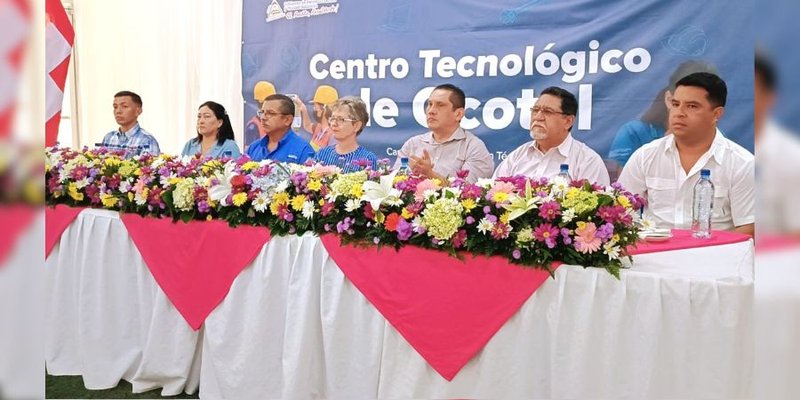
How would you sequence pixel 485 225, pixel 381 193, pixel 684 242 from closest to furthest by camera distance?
1. pixel 485 225
2. pixel 381 193
3. pixel 684 242

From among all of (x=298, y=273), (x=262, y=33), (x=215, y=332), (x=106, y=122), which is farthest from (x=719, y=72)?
(x=106, y=122)

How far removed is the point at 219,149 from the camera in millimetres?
4359

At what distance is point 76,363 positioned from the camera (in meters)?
2.82

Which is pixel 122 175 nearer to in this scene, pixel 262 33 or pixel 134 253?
pixel 134 253

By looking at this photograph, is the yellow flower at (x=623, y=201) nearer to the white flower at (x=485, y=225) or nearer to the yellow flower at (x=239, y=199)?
the white flower at (x=485, y=225)

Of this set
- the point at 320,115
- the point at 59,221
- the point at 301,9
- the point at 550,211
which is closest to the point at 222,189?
the point at 59,221

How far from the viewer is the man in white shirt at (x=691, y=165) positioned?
2887mm

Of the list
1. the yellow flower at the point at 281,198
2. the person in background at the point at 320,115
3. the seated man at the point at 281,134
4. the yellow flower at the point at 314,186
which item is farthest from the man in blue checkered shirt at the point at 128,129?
the yellow flower at the point at 314,186

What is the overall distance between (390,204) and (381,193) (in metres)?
0.05

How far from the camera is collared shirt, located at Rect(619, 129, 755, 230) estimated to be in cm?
286

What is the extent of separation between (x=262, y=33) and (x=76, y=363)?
307cm

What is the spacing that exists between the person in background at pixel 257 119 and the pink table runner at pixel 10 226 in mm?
5032

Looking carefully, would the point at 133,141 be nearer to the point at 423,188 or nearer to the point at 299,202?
the point at 299,202

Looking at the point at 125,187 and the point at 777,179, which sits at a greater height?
the point at 777,179
